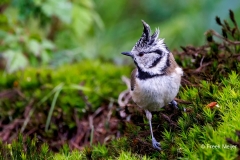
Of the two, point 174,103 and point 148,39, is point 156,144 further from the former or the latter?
point 148,39

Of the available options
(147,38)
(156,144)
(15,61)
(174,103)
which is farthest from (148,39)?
(15,61)

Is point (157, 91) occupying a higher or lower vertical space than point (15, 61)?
higher

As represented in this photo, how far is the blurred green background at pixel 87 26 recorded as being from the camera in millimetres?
5117

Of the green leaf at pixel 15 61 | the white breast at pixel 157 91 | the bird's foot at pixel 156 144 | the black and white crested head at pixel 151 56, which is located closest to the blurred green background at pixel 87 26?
the green leaf at pixel 15 61

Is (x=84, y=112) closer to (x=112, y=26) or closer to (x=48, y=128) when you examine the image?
(x=48, y=128)

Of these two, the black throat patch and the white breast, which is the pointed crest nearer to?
the black throat patch

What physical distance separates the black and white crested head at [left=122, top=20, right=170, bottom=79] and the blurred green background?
87.9 inches

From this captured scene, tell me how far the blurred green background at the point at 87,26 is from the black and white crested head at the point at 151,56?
2.23 meters

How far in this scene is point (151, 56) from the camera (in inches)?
121

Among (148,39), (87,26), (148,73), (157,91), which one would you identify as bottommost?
(157,91)

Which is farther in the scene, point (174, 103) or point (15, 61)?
point (15, 61)

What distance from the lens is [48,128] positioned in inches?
170

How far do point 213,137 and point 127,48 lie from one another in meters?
5.73

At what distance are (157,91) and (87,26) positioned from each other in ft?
10.6
